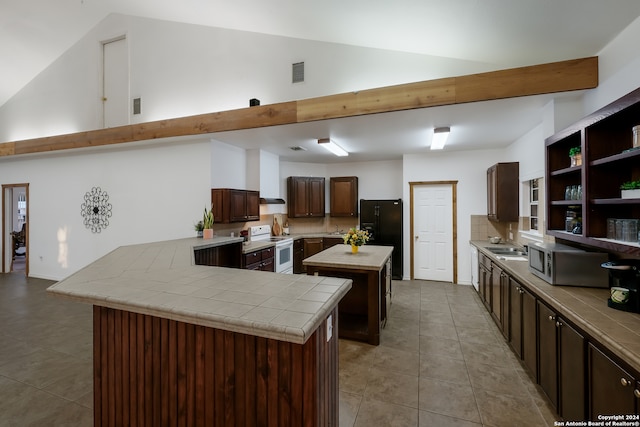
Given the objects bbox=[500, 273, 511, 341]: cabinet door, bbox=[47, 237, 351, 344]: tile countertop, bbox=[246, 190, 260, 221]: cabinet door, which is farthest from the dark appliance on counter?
bbox=[246, 190, 260, 221]: cabinet door

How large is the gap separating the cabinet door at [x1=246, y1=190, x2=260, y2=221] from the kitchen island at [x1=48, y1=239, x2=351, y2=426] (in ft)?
9.97

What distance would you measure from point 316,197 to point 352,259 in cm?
323

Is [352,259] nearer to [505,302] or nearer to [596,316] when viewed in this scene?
[505,302]

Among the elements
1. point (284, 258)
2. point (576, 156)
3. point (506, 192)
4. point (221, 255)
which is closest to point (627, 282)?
point (576, 156)

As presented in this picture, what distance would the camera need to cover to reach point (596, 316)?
1556 millimetres

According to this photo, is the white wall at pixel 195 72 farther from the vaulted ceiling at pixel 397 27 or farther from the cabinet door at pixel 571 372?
the cabinet door at pixel 571 372

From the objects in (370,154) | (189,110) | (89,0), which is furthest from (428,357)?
(89,0)

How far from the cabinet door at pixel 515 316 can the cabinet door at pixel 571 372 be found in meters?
0.74

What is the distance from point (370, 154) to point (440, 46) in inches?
109

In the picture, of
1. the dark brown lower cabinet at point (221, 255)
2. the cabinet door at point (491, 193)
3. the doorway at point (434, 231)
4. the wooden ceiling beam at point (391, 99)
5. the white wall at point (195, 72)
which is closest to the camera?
the wooden ceiling beam at point (391, 99)

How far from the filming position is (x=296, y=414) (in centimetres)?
123

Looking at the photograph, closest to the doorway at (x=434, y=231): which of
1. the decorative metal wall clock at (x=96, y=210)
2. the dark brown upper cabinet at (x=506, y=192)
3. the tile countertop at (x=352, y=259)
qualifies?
the dark brown upper cabinet at (x=506, y=192)

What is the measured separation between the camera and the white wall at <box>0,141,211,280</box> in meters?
4.51

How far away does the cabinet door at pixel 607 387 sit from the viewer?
1226 mm
